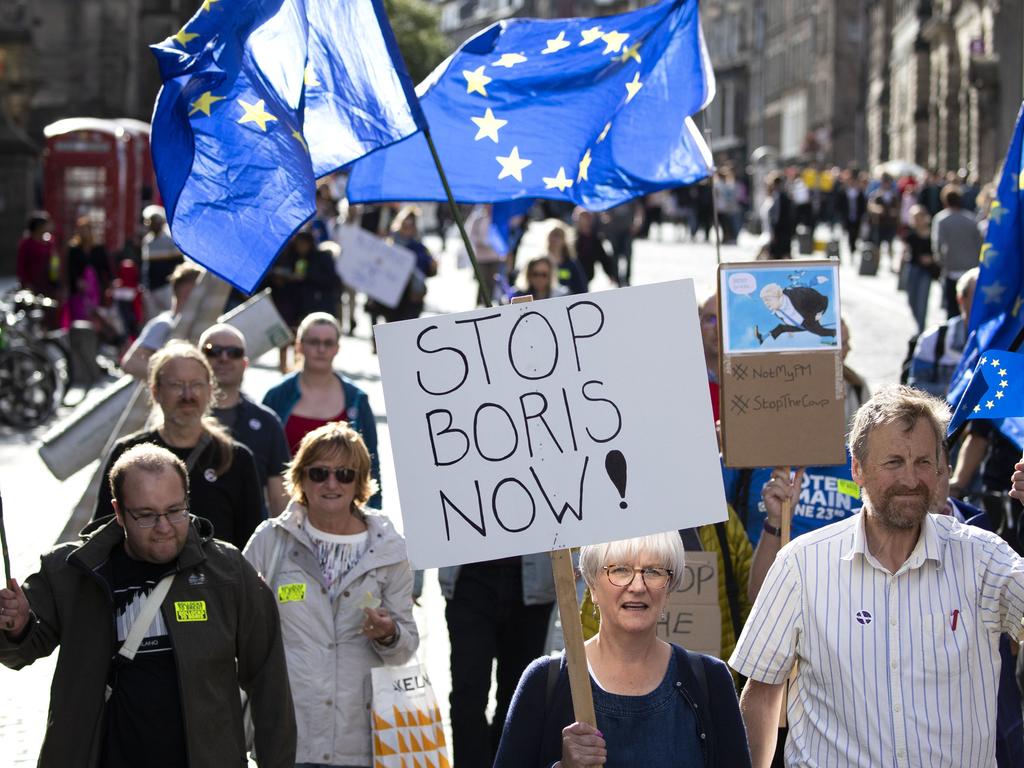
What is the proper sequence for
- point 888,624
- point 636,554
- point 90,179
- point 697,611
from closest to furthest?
point 888,624 → point 636,554 → point 697,611 → point 90,179

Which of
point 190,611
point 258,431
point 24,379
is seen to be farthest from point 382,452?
point 190,611

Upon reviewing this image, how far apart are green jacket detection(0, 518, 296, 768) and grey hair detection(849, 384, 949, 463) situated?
1784mm

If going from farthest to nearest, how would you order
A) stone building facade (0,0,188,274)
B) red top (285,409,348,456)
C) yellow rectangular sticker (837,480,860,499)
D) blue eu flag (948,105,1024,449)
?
stone building facade (0,0,188,274) → red top (285,409,348,456) → blue eu flag (948,105,1024,449) → yellow rectangular sticker (837,480,860,499)

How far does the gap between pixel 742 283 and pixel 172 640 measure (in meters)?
2.01

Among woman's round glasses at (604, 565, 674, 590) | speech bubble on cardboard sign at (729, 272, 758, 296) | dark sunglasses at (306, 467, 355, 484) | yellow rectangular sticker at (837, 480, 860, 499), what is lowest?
yellow rectangular sticker at (837, 480, 860, 499)

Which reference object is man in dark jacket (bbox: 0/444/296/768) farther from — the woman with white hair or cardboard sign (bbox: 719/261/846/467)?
cardboard sign (bbox: 719/261/846/467)

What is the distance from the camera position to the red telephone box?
3175 centimetres

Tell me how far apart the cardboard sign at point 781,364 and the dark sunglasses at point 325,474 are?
1.33 metres

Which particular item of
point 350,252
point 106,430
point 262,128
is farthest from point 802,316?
point 350,252

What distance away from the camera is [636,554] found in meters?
4.60

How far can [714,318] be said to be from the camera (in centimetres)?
741

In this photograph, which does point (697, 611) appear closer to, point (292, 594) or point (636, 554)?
point (292, 594)

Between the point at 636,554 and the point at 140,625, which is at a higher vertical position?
the point at 636,554

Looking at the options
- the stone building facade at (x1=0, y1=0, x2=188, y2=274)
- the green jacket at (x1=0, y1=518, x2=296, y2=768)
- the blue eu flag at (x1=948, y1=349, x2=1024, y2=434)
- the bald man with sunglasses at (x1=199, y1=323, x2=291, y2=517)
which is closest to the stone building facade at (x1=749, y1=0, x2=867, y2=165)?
the stone building facade at (x1=0, y1=0, x2=188, y2=274)
